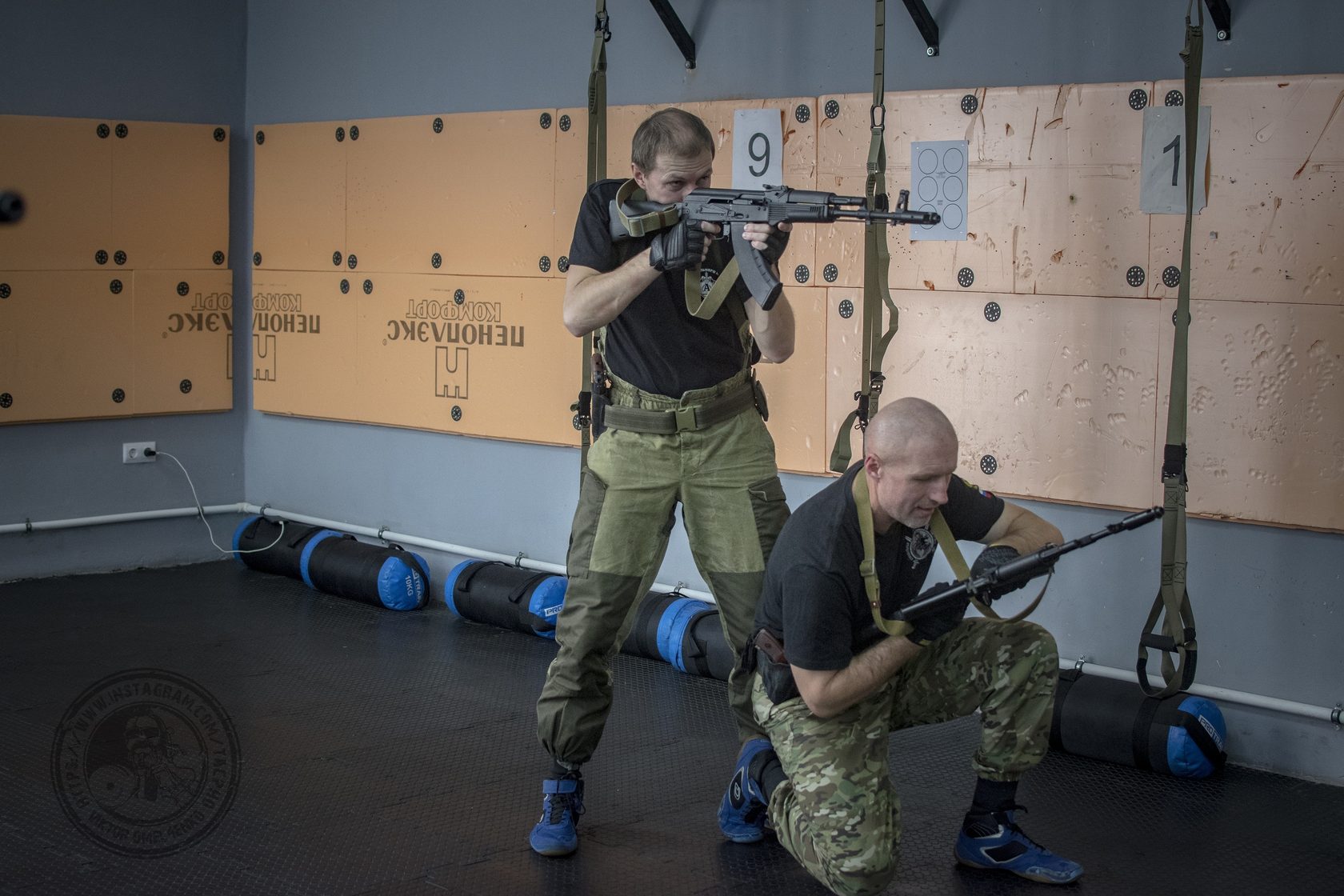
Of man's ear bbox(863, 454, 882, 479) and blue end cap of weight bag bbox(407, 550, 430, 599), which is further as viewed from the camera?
blue end cap of weight bag bbox(407, 550, 430, 599)

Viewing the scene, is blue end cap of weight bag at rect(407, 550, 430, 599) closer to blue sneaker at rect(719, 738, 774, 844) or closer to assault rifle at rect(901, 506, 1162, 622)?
blue sneaker at rect(719, 738, 774, 844)

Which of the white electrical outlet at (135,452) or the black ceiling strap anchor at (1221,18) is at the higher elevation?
the black ceiling strap anchor at (1221,18)

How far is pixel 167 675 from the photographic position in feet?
13.8

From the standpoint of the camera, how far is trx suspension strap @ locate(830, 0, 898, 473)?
3430 mm

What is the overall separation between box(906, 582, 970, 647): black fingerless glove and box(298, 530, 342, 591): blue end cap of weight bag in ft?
10.7

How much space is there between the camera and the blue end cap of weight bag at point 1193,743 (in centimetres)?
345

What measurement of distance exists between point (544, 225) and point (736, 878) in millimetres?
2659

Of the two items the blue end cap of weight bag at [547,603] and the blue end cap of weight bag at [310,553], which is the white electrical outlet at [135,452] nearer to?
the blue end cap of weight bag at [310,553]

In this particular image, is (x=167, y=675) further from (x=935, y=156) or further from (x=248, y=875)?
(x=935, y=156)

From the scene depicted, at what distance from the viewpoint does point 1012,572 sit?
2547 millimetres

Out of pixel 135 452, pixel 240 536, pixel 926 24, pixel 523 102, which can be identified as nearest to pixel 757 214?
pixel 926 24

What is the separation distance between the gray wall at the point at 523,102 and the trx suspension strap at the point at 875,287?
0.51 meters

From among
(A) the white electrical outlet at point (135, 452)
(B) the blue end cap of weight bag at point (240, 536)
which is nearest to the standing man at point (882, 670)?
(B) the blue end cap of weight bag at point (240, 536)

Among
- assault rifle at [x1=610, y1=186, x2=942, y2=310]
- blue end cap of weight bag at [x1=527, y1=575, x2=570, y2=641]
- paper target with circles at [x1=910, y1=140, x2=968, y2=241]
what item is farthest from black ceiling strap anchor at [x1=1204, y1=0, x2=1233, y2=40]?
blue end cap of weight bag at [x1=527, y1=575, x2=570, y2=641]
